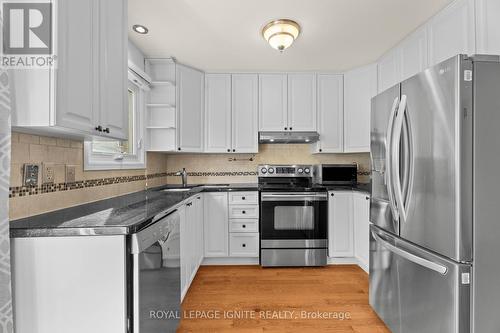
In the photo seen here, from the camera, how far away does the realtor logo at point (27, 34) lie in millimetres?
1100

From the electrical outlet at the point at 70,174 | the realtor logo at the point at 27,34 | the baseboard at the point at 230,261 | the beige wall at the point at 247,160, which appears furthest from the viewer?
the beige wall at the point at 247,160

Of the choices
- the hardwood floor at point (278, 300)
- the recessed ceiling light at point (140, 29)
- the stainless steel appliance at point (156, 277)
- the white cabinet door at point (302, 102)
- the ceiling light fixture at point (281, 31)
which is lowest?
the hardwood floor at point (278, 300)

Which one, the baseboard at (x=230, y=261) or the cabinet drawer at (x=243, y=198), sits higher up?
the cabinet drawer at (x=243, y=198)

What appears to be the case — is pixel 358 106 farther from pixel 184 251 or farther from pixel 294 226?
pixel 184 251

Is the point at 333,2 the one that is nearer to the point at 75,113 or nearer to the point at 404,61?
the point at 404,61

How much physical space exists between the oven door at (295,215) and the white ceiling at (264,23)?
5.15ft

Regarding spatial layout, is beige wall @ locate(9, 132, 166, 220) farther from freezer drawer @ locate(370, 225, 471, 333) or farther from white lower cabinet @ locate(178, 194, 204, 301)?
freezer drawer @ locate(370, 225, 471, 333)

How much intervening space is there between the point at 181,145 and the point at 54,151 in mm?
1602

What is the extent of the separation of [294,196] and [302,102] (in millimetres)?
1245

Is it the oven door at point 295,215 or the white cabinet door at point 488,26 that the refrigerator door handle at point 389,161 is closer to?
the white cabinet door at point 488,26

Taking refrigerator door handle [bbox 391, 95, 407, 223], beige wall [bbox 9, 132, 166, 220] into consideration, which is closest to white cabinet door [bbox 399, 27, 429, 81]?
refrigerator door handle [bbox 391, 95, 407, 223]

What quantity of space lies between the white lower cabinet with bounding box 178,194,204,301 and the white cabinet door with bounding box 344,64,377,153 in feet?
6.62

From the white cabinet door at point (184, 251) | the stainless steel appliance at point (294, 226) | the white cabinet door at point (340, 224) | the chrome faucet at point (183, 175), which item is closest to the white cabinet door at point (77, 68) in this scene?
the white cabinet door at point (184, 251)

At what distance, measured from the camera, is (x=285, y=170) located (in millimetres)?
3537
